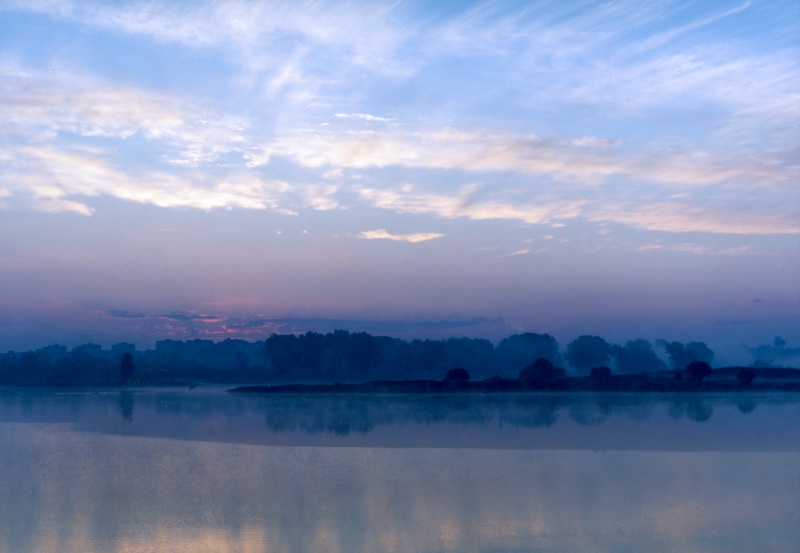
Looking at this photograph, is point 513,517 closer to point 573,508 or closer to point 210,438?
point 573,508

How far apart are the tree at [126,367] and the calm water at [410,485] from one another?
3848 cm

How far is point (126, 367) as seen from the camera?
64.8 metres

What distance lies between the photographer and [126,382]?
2569 inches

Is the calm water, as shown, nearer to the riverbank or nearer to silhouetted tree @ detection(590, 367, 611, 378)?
the riverbank

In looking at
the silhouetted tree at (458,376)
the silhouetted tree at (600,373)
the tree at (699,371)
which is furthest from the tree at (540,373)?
the tree at (699,371)

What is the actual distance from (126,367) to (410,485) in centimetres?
5595

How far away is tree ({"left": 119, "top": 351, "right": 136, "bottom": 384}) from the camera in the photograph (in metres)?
64.5

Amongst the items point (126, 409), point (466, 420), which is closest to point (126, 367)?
point (126, 409)

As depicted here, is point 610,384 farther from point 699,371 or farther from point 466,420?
point 466,420

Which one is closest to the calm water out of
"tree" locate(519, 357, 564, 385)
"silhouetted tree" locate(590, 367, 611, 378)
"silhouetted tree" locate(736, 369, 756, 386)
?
"silhouetted tree" locate(736, 369, 756, 386)

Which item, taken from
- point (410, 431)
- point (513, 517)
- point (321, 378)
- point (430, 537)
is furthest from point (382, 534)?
point (321, 378)

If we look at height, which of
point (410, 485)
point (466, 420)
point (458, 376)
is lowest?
point (410, 485)

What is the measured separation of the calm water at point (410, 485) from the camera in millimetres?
10703

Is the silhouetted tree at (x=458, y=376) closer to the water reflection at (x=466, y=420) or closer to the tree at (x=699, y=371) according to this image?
the water reflection at (x=466, y=420)
